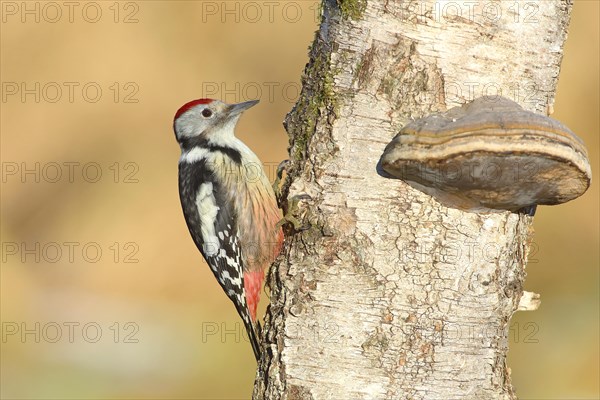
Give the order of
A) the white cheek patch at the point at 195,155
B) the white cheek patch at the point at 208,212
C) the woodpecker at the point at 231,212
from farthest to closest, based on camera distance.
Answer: the white cheek patch at the point at 195,155 < the white cheek patch at the point at 208,212 < the woodpecker at the point at 231,212

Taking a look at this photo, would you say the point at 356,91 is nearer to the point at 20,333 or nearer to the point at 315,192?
the point at 315,192

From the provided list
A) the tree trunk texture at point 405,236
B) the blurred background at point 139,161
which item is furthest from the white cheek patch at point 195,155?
the blurred background at point 139,161

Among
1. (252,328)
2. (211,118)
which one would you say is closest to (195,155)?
(211,118)

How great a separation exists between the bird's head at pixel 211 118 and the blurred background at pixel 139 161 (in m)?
2.24

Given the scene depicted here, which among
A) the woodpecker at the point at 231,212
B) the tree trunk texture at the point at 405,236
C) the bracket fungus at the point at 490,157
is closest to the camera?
the bracket fungus at the point at 490,157

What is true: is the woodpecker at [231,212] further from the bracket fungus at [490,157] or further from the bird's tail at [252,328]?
the bracket fungus at [490,157]

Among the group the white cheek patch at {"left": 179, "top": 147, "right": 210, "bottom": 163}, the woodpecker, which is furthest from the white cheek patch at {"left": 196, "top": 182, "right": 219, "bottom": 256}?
the white cheek patch at {"left": 179, "top": 147, "right": 210, "bottom": 163}

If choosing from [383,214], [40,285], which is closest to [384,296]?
[383,214]

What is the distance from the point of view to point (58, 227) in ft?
23.4

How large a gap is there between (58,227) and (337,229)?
16.8 ft

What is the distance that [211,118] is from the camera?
448 cm

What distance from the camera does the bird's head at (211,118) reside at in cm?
445

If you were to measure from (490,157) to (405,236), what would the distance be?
39 cm

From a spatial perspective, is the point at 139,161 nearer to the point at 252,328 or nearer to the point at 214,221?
the point at 214,221
